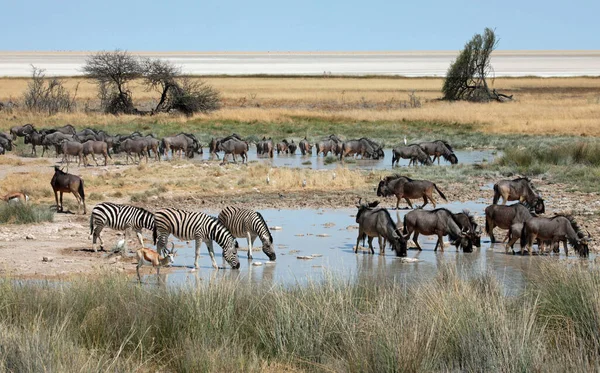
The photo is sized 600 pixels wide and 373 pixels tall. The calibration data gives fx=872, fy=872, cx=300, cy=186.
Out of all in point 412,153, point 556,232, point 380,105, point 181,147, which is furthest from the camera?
point 380,105

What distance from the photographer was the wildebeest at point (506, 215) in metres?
15.3

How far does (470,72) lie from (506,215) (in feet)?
187

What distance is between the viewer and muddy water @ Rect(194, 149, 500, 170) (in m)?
31.9

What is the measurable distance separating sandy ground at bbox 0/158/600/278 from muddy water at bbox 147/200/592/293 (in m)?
1.29

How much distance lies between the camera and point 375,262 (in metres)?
14.3

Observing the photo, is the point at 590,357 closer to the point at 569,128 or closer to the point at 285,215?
the point at 285,215

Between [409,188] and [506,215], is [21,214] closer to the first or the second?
[409,188]

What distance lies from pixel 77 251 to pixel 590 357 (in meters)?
9.31

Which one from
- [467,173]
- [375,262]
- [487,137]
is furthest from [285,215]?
[487,137]

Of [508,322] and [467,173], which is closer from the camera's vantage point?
[508,322]

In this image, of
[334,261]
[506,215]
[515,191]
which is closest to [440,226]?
[506,215]

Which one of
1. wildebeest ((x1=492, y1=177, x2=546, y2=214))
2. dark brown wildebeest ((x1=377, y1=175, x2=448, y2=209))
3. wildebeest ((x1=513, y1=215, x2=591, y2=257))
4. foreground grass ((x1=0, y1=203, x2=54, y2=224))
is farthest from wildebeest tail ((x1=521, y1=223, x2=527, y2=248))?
foreground grass ((x1=0, y1=203, x2=54, y2=224))

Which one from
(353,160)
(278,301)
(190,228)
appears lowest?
(353,160)

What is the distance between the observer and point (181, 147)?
112 feet
